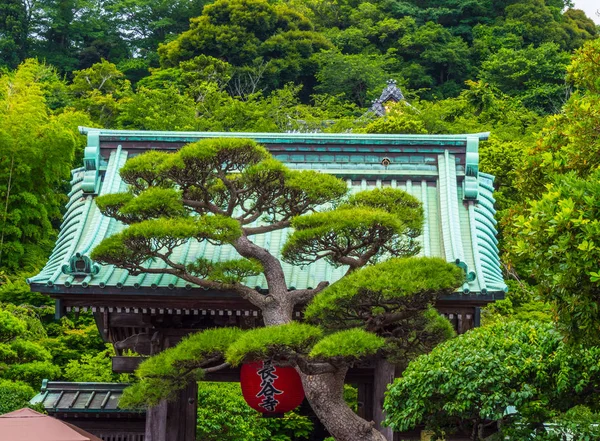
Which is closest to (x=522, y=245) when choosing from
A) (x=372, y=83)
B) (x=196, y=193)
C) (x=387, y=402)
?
(x=387, y=402)

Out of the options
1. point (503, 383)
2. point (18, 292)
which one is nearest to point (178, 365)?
point (503, 383)

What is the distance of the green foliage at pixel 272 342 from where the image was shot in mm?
7484

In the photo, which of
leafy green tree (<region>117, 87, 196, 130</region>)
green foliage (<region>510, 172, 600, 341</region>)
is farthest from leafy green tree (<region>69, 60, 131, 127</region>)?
green foliage (<region>510, 172, 600, 341</region>)

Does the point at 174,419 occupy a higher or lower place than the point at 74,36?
lower

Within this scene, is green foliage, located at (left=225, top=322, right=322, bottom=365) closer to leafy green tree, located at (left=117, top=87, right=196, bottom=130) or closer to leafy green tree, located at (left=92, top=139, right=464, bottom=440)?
leafy green tree, located at (left=92, top=139, right=464, bottom=440)

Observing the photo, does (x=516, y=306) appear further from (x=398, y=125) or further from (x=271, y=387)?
(x=271, y=387)

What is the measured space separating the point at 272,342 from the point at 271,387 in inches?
76.2

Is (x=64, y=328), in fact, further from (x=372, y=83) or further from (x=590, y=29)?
(x=590, y=29)

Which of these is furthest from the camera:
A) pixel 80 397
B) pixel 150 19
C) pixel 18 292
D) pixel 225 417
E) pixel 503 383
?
pixel 150 19

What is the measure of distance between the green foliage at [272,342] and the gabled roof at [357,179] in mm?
1934

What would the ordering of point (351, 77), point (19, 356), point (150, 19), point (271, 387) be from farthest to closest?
point (150, 19) → point (351, 77) → point (19, 356) → point (271, 387)

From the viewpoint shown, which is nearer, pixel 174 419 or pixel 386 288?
pixel 386 288

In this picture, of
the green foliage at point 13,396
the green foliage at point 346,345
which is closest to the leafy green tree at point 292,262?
the green foliage at point 346,345

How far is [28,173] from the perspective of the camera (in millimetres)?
20500
